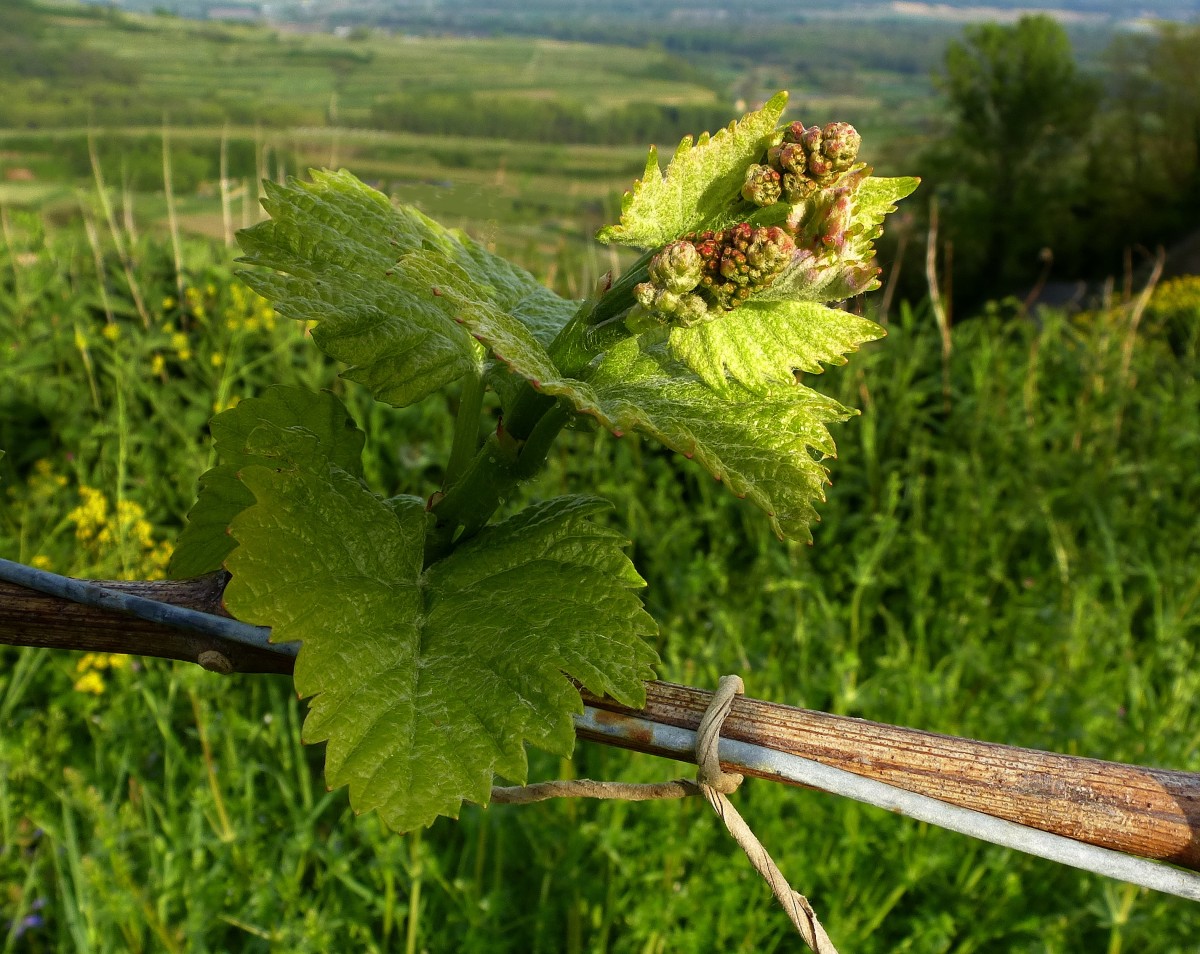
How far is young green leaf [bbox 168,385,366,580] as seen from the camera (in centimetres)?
82

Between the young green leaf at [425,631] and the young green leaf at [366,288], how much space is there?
10 cm

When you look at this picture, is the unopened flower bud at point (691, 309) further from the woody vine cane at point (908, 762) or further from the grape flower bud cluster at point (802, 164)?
the woody vine cane at point (908, 762)

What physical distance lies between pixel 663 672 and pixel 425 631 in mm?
652

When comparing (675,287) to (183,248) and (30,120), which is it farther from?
(30,120)

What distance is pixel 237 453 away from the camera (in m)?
0.81

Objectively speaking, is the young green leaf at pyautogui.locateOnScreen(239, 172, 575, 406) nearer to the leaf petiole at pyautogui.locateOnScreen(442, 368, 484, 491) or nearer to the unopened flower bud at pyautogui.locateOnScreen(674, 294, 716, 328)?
the leaf petiole at pyautogui.locateOnScreen(442, 368, 484, 491)

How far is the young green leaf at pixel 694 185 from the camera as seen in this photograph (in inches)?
27.4

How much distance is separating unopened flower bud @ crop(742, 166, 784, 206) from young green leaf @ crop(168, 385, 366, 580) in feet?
1.19

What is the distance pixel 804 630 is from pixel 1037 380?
2.73 m

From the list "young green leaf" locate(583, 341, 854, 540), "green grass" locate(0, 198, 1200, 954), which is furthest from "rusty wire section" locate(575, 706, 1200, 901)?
"green grass" locate(0, 198, 1200, 954)

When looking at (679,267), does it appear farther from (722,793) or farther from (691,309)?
(722,793)

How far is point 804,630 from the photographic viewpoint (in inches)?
126

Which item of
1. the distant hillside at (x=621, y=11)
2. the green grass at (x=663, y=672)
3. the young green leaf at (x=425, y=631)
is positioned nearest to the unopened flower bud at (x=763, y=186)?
the young green leaf at (x=425, y=631)

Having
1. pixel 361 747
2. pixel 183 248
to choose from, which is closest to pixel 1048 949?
pixel 361 747
